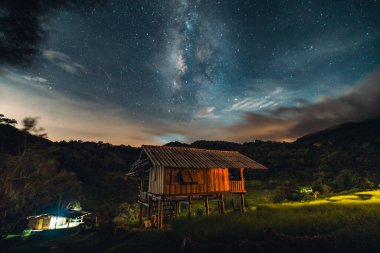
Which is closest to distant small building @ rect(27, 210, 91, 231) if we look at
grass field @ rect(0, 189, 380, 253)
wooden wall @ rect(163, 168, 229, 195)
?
grass field @ rect(0, 189, 380, 253)

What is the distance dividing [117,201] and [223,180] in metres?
45.3

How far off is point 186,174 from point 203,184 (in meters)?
2.24

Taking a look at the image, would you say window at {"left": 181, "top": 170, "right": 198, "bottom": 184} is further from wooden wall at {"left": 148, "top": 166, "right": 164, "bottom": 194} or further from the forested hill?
the forested hill

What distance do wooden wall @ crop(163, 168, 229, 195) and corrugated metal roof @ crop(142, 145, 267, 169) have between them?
36.0 inches

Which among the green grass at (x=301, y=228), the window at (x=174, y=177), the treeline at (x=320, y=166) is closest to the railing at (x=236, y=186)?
the window at (x=174, y=177)

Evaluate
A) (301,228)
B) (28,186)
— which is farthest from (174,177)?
(28,186)

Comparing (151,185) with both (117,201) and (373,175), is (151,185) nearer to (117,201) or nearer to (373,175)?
(117,201)

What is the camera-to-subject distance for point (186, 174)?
19.8 m

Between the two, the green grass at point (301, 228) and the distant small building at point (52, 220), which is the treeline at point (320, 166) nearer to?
the green grass at point (301, 228)

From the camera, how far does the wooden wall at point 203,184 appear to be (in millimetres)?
18914

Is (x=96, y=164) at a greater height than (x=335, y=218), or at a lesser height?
greater

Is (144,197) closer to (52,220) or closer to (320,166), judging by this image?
(52,220)

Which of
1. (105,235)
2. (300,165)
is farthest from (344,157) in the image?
(105,235)

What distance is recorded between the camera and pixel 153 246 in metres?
13.9
